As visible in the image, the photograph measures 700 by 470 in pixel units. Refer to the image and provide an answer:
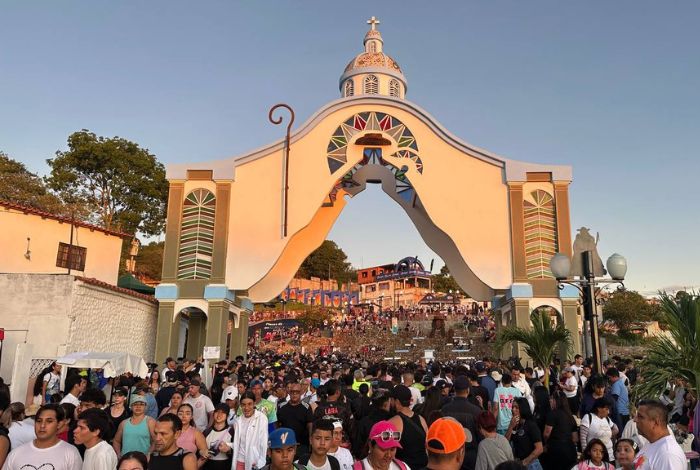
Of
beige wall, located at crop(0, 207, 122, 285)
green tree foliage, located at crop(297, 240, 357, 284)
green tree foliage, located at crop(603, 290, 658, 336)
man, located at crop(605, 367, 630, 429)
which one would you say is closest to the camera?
man, located at crop(605, 367, 630, 429)

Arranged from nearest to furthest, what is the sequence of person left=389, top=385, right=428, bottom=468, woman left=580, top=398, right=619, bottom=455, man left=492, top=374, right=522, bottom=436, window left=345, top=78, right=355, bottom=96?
person left=389, top=385, right=428, bottom=468
woman left=580, top=398, right=619, bottom=455
man left=492, top=374, right=522, bottom=436
window left=345, top=78, right=355, bottom=96

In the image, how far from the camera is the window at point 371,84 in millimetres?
30094

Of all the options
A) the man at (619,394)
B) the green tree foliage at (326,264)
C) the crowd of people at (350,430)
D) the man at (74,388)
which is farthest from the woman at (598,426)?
the green tree foliage at (326,264)

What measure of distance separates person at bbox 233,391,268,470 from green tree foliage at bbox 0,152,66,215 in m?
27.4

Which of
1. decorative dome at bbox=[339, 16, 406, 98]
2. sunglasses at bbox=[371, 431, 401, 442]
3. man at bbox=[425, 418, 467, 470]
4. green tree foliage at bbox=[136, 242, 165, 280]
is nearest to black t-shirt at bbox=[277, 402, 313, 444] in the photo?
sunglasses at bbox=[371, 431, 401, 442]

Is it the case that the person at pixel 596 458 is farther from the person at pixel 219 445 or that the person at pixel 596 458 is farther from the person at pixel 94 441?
the person at pixel 94 441

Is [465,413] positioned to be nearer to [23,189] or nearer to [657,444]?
[657,444]

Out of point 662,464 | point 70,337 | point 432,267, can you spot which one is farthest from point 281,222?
point 432,267

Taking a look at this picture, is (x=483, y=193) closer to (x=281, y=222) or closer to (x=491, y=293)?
(x=491, y=293)

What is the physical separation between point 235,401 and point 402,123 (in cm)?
Answer: 1952

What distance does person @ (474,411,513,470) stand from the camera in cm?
559

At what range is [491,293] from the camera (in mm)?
27266

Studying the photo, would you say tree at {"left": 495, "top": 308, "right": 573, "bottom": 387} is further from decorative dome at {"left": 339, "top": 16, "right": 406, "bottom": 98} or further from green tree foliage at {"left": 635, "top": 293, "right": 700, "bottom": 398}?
decorative dome at {"left": 339, "top": 16, "right": 406, "bottom": 98}

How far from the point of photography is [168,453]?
5246 mm
